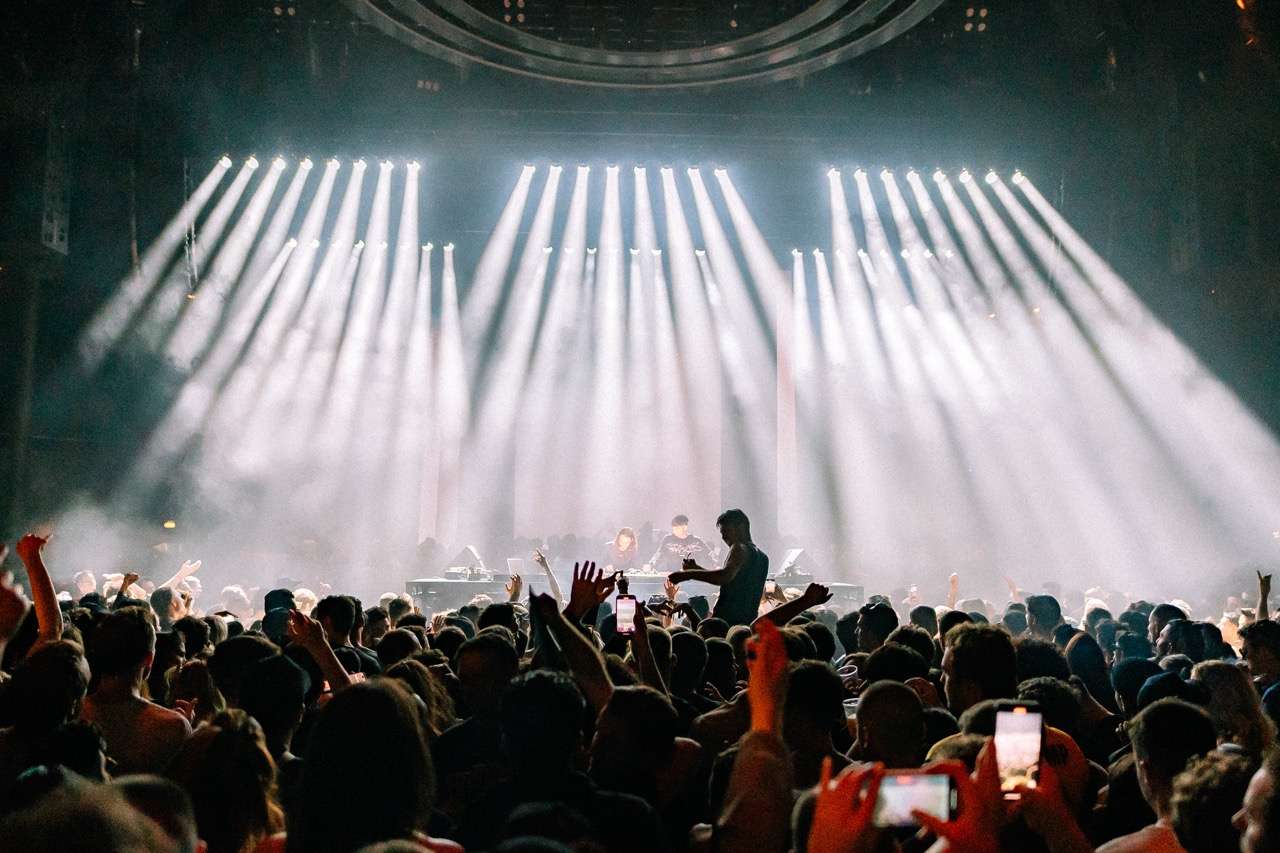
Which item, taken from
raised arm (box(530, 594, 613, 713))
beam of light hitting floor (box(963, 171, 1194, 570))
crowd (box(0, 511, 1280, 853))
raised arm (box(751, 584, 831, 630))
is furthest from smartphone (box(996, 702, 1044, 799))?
beam of light hitting floor (box(963, 171, 1194, 570))

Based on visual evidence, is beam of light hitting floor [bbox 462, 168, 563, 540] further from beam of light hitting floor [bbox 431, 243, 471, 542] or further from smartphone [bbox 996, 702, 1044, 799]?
smartphone [bbox 996, 702, 1044, 799]

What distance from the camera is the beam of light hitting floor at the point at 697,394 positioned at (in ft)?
68.7

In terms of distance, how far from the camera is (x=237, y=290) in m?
18.1

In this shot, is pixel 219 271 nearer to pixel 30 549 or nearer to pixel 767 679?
pixel 30 549

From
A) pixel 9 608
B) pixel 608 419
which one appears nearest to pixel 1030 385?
pixel 608 419

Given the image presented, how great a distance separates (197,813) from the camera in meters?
2.33

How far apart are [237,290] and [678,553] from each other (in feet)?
30.1

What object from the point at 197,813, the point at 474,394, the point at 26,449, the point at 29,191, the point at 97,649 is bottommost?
the point at 197,813

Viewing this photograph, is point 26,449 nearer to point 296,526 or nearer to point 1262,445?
point 296,526

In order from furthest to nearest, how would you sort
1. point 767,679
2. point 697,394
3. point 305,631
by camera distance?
point 697,394 < point 305,631 < point 767,679

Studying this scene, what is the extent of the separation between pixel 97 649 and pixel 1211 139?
13973 mm

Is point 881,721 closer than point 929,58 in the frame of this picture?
Yes

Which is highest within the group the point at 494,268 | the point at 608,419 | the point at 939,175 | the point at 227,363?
the point at 939,175

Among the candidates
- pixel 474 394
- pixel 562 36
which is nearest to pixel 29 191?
pixel 562 36
